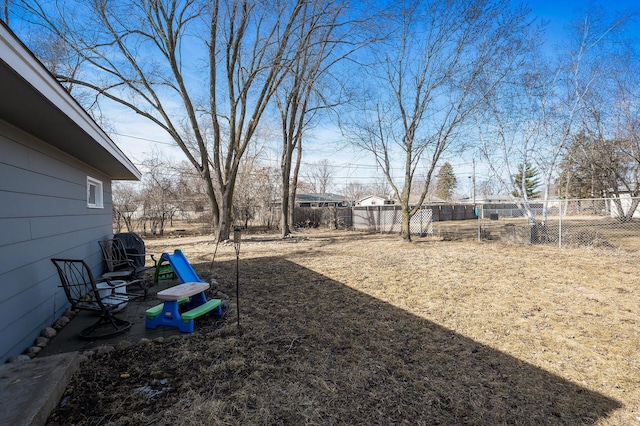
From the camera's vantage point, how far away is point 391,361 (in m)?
2.69

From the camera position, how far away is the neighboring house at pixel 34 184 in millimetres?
2129

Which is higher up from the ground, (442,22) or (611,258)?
(442,22)

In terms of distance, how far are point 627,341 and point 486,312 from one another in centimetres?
131

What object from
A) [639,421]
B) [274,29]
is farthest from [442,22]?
[639,421]

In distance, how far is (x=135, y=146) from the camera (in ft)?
56.8

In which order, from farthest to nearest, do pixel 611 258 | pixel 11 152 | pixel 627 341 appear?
pixel 611 258 < pixel 627 341 < pixel 11 152

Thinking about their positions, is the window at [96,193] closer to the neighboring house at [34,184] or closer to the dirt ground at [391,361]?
the neighboring house at [34,184]

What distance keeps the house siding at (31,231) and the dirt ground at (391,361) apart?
98cm

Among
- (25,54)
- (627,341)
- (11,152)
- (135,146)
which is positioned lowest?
(627,341)

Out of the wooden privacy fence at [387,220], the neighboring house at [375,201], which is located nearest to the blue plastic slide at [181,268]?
the wooden privacy fence at [387,220]

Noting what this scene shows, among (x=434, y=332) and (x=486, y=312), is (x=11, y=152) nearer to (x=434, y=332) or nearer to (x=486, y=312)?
(x=434, y=332)

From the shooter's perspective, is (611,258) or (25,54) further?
(611,258)

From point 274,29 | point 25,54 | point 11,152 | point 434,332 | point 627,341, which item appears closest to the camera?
point 25,54

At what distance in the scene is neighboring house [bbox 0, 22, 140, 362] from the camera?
213cm
